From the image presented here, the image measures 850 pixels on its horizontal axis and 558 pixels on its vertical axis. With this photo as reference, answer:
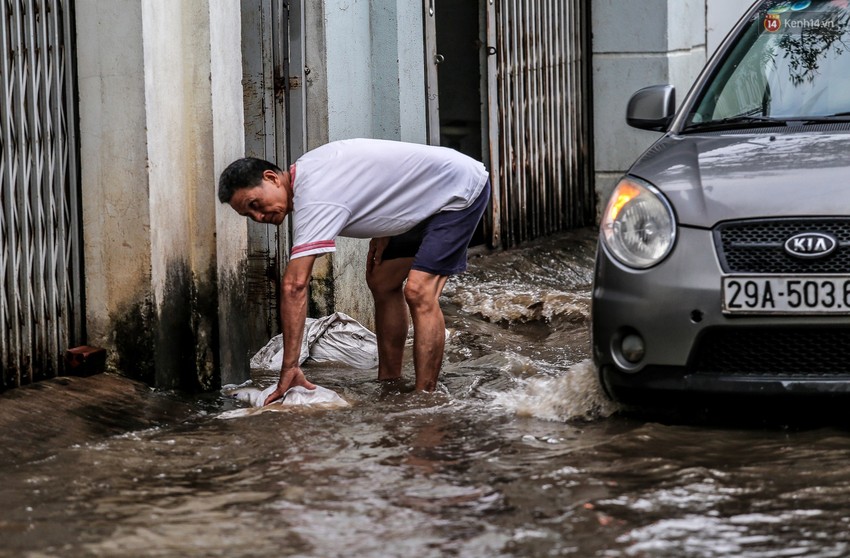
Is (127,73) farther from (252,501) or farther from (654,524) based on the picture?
(654,524)

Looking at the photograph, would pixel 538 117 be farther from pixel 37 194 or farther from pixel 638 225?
pixel 638 225

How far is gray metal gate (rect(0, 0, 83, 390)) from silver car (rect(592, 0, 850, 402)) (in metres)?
2.50

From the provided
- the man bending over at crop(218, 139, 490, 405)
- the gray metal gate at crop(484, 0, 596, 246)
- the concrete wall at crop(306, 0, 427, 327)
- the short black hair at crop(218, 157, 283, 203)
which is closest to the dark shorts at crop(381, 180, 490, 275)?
the man bending over at crop(218, 139, 490, 405)

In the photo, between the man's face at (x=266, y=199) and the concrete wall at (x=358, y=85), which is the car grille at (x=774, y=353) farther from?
the concrete wall at (x=358, y=85)

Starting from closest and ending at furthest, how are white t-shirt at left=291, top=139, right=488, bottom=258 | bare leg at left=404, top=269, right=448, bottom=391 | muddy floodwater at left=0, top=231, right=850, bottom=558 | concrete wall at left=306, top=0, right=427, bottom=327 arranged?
muddy floodwater at left=0, top=231, right=850, bottom=558 < white t-shirt at left=291, top=139, right=488, bottom=258 < bare leg at left=404, top=269, right=448, bottom=391 < concrete wall at left=306, top=0, right=427, bottom=327

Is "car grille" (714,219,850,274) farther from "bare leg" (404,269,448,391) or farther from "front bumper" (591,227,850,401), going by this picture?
"bare leg" (404,269,448,391)

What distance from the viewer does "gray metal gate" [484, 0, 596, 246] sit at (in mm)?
10289

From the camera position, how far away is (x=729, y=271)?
15.6 feet

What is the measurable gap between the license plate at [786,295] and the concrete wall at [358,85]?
11.3ft

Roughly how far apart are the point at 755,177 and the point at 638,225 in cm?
44

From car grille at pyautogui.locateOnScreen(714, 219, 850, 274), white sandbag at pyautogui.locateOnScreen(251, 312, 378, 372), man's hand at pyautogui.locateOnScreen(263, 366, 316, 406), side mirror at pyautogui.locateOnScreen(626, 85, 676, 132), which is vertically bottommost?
white sandbag at pyautogui.locateOnScreen(251, 312, 378, 372)

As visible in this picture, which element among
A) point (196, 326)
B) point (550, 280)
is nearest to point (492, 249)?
point (550, 280)

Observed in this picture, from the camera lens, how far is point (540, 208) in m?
11.1

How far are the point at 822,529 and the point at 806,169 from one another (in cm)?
152
